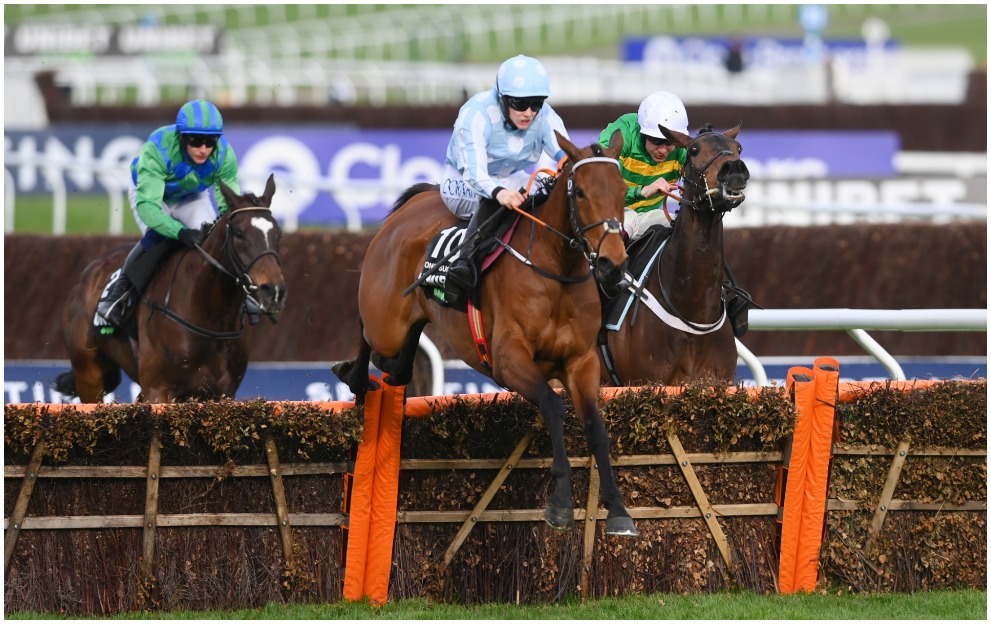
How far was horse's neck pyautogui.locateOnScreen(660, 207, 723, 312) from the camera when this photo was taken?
6844 millimetres

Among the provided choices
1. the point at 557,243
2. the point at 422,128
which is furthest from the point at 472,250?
the point at 422,128

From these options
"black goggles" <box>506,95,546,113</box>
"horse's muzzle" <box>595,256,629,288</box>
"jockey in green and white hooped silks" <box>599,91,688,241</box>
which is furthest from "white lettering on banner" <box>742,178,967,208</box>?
"horse's muzzle" <box>595,256,629,288</box>

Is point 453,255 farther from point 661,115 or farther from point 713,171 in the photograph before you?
point 661,115

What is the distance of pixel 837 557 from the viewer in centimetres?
577

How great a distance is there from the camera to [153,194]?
26.5 ft

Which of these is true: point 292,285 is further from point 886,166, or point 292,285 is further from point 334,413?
point 886,166

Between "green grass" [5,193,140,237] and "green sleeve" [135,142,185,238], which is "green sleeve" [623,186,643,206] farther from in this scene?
"green grass" [5,193,140,237]

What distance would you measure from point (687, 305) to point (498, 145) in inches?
55.9

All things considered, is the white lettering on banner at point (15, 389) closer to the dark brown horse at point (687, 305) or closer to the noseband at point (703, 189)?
the dark brown horse at point (687, 305)

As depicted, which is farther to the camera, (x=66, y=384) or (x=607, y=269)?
(x=66, y=384)

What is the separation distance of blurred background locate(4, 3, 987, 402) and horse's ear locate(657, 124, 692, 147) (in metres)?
2.36

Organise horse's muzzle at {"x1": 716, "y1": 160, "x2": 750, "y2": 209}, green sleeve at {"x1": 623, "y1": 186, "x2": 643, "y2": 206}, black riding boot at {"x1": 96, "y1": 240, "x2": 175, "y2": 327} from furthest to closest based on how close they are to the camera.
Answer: black riding boot at {"x1": 96, "y1": 240, "x2": 175, "y2": 327}
green sleeve at {"x1": 623, "y1": 186, "x2": 643, "y2": 206}
horse's muzzle at {"x1": 716, "y1": 160, "x2": 750, "y2": 209}

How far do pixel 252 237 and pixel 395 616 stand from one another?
9.51ft

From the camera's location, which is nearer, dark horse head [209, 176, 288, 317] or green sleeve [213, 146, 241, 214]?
dark horse head [209, 176, 288, 317]
